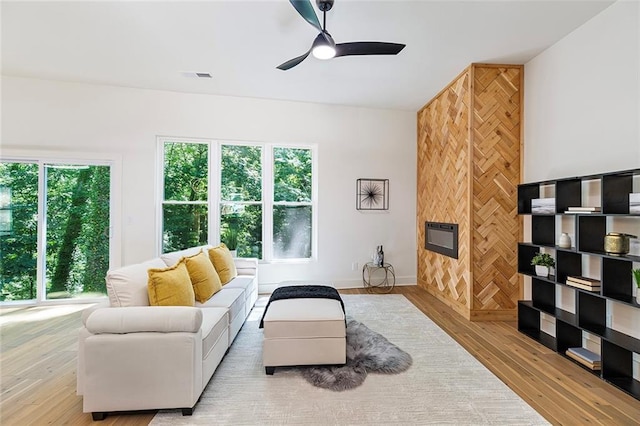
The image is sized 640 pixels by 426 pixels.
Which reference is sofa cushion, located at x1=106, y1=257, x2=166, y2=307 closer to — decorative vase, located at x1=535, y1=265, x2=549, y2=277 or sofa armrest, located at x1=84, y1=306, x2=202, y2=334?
sofa armrest, located at x1=84, y1=306, x2=202, y2=334

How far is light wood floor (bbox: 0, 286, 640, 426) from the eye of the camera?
6.05 ft

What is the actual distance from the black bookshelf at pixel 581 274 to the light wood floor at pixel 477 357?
0.65 ft

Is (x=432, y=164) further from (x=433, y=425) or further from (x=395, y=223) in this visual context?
(x=433, y=425)

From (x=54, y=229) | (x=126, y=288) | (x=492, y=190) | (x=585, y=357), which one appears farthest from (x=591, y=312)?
(x=54, y=229)

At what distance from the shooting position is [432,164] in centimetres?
456

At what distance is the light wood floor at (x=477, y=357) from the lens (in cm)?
184

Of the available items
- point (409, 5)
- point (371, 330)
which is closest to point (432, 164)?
point (409, 5)

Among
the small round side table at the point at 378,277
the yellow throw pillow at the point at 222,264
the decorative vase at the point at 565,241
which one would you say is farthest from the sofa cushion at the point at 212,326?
the decorative vase at the point at 565,241

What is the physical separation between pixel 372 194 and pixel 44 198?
195 inches

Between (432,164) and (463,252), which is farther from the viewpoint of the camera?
(432,164)

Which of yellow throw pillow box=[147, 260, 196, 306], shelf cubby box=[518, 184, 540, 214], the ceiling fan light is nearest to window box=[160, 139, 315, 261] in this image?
yellow throw pillow box=[147, 260, 196, 306]

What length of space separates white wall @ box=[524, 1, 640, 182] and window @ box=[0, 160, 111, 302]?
19.0 ft

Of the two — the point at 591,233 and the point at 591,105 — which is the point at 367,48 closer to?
the point at 591,105

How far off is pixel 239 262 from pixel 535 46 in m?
4.37
